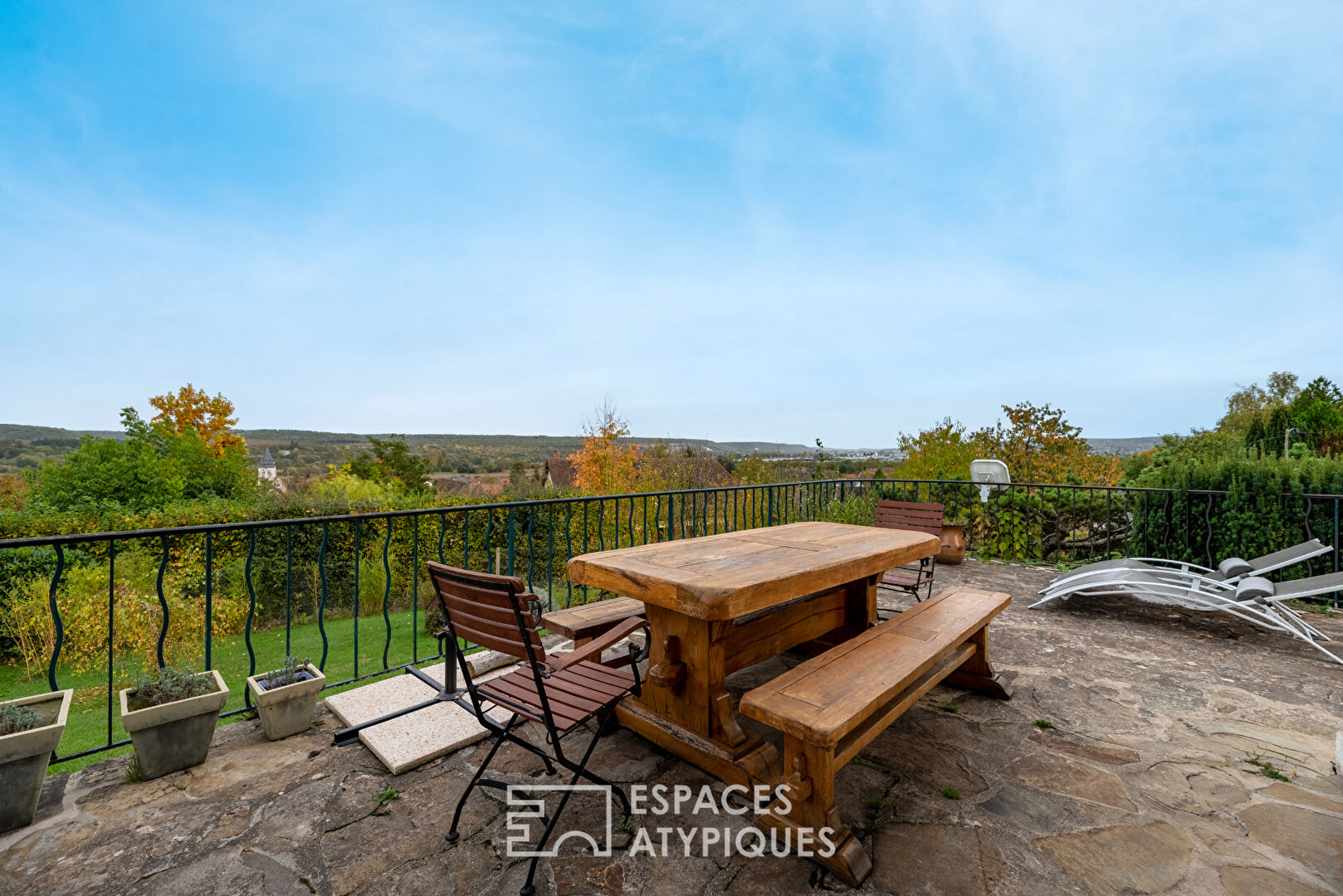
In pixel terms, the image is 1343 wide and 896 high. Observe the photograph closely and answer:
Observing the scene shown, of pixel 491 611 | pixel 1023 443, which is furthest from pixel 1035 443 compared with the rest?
pixel 491 611

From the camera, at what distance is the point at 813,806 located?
1.66m

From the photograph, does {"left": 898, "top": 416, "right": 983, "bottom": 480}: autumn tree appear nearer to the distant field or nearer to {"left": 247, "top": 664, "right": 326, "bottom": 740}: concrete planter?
the distant field

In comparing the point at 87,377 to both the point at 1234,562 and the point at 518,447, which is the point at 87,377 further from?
the point at 1234,562

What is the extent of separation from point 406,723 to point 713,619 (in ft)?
5.22

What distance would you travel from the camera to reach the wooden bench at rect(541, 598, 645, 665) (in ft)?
7.75

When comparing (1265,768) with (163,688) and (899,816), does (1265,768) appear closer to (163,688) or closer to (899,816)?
(899,816)

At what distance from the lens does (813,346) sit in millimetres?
15883

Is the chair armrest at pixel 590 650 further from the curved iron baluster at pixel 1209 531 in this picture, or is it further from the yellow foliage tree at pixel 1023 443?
the yellow foliage tree at pixel 1023 443

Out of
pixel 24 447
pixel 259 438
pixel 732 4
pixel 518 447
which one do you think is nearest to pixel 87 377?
pixel 24 447

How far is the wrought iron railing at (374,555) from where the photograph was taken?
4484mm

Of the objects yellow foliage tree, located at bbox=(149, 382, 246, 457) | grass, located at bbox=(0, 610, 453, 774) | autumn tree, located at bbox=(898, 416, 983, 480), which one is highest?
yellow foliage tree, located at bbox=(149, 382, 246, 457)

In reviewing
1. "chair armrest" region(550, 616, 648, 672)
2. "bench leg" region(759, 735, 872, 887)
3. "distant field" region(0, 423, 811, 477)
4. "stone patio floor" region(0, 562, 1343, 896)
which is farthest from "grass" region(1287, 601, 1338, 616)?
"distant field" region(0, 423, 811, 477)

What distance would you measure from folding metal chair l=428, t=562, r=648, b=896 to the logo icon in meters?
0.03

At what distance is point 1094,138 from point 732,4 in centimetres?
513
